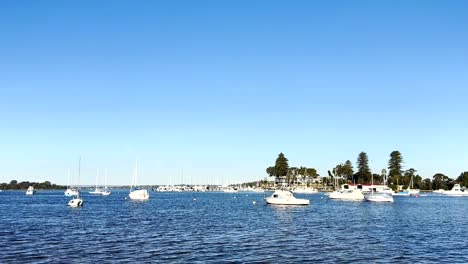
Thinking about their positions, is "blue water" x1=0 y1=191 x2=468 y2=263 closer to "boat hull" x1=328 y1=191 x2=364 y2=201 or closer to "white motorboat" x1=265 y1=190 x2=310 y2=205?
"white motorboat" x1=265 y1=190 x2=310 y2=205

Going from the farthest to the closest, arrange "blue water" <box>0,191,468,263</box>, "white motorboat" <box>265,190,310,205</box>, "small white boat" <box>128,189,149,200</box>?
"small white boat" <box>128,189,149,200</box>, "white motorboat" <box>265,190,310,205</box>, "blue water" <box>0,191,468,263</box>

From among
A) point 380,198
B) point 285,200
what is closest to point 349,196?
point 380,198

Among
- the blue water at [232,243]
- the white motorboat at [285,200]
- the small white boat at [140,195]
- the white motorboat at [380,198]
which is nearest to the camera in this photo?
the blue water at [232,243]

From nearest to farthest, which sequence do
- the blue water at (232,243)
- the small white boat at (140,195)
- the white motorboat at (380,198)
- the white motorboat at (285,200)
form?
the blue water at (232,243) → the white motorboat at (285,200) → the white motorboat at (380,198) → the small white boat at (140,195)

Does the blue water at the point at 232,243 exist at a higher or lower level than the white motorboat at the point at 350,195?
lower

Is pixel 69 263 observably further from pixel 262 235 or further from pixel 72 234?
pixel 262 235

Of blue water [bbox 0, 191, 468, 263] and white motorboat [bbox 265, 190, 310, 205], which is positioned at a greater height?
white motorboat [bbox 265, 190, 310, 205]

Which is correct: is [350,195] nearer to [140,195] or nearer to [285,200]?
[285,200]

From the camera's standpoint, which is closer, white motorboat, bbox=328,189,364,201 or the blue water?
the blue water

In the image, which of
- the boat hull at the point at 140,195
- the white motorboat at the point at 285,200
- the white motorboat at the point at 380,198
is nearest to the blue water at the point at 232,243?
the white motorboat at the point at 285,200

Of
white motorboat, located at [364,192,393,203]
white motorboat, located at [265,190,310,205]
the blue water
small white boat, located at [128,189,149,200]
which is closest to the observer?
the blue water

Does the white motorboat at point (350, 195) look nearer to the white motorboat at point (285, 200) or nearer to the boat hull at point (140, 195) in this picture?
the white motorboat at point (285, 200)

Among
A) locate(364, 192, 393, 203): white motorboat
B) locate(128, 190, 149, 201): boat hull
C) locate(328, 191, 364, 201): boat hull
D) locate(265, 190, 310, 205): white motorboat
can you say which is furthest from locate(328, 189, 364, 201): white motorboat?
locate(128, 190, 149, 201): boat hull

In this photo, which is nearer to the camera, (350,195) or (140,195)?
(140,195)
